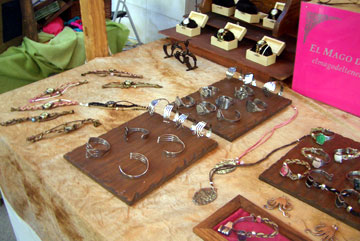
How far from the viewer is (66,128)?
112 cm

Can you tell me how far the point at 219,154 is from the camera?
41.4 inches

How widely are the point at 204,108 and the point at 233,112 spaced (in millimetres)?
105

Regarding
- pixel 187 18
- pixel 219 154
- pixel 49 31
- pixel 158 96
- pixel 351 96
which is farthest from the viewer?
pixel 49 31

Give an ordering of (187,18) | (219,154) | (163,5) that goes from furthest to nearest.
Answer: (163,5) < (187,18) < (219,154)

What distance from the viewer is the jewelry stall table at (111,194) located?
32.6 inches

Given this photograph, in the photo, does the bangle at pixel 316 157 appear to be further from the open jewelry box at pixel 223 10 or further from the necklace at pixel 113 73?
the open jewelry box at pixel 223 10

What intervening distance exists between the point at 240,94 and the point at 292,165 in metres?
0.39

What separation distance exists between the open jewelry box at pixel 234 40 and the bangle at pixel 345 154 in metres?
0.70

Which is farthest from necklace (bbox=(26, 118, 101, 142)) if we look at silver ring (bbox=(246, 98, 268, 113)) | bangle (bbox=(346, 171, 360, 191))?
bangle (bbox=(346, 171, 360, 191))

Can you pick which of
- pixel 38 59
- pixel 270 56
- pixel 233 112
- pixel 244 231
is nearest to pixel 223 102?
pixel 233 112

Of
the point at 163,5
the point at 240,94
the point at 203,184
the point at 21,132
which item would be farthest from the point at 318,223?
the point at 163,5

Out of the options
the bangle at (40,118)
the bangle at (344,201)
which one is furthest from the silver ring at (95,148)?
the bangle at (344,201)

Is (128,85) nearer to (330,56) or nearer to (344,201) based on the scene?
(330,56)

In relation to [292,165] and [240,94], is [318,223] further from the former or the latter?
[240,94]
